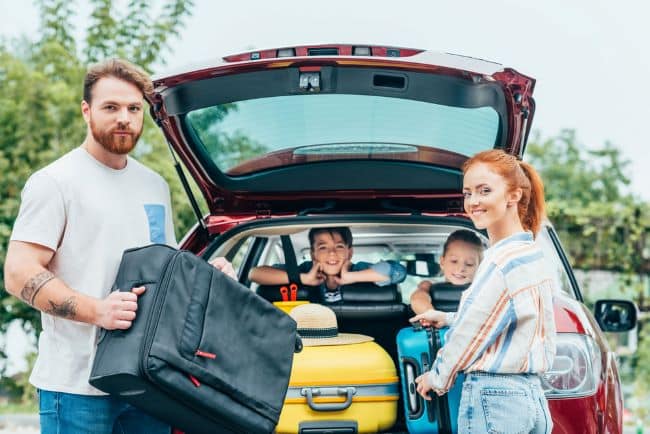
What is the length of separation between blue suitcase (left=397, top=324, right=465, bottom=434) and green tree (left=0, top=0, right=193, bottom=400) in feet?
19.5

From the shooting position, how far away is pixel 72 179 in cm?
241

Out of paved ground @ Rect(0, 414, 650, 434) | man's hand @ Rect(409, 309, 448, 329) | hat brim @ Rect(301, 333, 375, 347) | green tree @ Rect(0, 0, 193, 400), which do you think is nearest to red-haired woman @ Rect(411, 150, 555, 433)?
man's hand @ Rect(409, 309, 448, 329)

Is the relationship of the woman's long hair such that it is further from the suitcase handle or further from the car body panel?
the suitcase handle

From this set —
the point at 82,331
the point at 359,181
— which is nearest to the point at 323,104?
the point at 359,181

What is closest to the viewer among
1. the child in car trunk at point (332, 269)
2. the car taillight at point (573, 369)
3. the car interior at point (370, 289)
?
the car taillight at point (573, 369)

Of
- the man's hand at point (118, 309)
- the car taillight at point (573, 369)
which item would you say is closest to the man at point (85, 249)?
the man's hand at point (118, 309)

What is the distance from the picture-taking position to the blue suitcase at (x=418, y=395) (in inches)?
102

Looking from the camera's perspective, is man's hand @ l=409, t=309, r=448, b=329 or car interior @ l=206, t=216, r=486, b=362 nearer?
man's hand @ l=409, t=309, r=448, b=329

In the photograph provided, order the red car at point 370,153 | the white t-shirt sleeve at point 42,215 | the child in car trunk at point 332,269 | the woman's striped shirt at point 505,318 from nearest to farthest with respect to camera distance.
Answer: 1. the woman's striped shirt at point 505,318
2. the white t-shirt sleeve at point 42,215
3. the red car at point 370,153
4. the child in car trunk at point 332,269

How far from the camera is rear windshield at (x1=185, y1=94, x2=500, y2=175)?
302 cm

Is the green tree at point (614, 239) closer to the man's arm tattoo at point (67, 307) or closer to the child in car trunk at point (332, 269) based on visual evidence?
the child in car trunk at point (332, 269)

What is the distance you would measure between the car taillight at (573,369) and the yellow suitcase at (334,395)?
1.85 ft

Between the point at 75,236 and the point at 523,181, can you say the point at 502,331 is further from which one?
the point at 75,236

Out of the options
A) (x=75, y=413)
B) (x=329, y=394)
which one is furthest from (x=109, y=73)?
(x=329, y=394)
